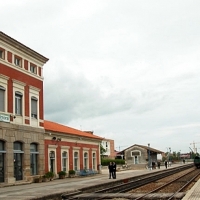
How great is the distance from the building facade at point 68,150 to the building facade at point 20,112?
6.10ft

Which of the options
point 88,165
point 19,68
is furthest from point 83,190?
point 88,165

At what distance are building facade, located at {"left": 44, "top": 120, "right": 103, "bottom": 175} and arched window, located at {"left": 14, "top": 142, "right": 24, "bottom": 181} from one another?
3887 mm

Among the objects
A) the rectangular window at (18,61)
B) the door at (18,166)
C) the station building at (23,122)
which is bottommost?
the door at (18,166)

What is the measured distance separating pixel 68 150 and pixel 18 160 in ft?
31.1

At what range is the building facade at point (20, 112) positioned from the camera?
1027 inches

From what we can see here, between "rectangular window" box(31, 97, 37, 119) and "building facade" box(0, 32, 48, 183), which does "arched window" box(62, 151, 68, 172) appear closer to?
"building facade" box(0, 32, 48, 183)

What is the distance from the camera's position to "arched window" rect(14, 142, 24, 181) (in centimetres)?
2744

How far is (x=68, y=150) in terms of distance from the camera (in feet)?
121

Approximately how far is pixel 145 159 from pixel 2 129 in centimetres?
5684

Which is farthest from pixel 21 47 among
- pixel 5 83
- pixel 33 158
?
pixel 33 158

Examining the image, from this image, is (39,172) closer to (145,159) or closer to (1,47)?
(1,47)

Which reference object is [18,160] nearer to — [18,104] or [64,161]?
[18,104]

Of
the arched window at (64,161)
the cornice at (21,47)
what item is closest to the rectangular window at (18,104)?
the cornice at (21,47)

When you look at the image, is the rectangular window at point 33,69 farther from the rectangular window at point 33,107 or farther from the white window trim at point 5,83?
the white window trim at point 5,83
